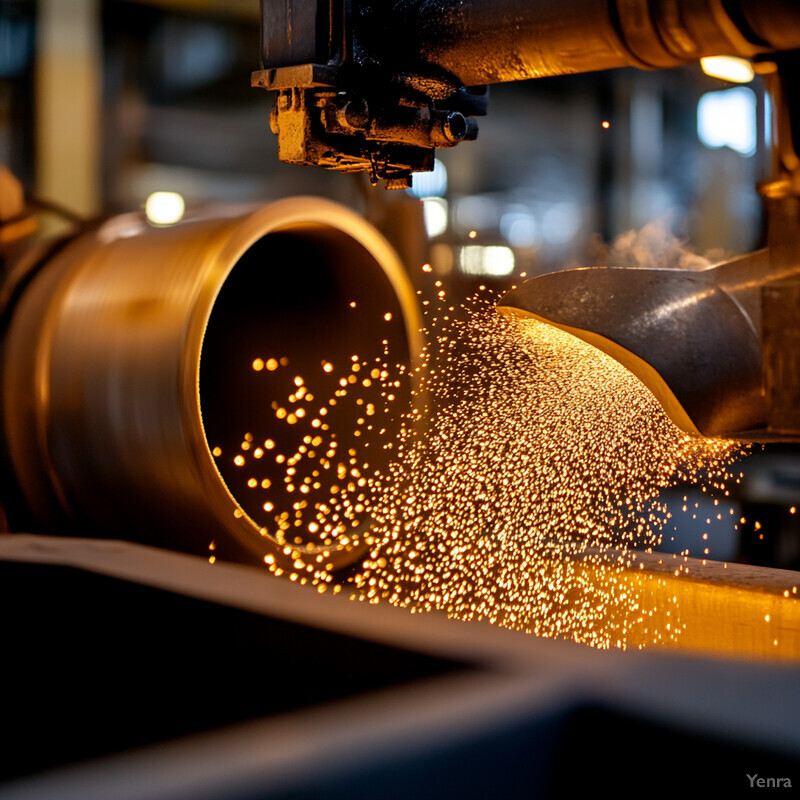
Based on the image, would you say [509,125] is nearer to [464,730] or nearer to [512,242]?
[512,242]

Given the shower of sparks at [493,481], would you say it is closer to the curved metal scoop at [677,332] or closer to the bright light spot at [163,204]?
the curved metal scoop at [677,332]

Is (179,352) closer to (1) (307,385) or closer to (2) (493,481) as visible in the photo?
(1) (307,385)

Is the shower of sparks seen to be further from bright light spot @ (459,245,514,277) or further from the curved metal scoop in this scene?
bright light spot @ (459,245,514,277)

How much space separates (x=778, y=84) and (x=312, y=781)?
0.82 metres

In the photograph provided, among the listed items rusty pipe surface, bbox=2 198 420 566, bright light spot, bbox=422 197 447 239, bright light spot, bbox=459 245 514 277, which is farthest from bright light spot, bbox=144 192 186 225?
bright light spot, bbox=459 245 514 277

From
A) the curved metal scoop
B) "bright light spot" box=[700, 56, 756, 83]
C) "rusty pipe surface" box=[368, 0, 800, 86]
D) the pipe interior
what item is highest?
"rusty pipe surface" box=[368, 0, 800, 86]

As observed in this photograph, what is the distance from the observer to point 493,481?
201 centimetres

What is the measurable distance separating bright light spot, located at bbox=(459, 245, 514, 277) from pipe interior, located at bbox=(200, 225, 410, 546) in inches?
180

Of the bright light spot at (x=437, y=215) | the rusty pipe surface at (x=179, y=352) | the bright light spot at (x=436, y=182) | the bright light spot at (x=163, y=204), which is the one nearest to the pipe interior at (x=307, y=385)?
the rusty pipe surface at (x=179, y=352)

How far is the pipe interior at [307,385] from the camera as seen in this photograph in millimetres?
1901

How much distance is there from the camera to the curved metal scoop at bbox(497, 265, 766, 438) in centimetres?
121

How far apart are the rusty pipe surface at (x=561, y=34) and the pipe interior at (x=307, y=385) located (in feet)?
2.29

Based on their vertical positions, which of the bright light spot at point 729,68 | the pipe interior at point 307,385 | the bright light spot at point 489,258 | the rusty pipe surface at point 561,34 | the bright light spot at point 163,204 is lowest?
the bright light spot at point 489,258

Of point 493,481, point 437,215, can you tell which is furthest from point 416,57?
point 437,215
